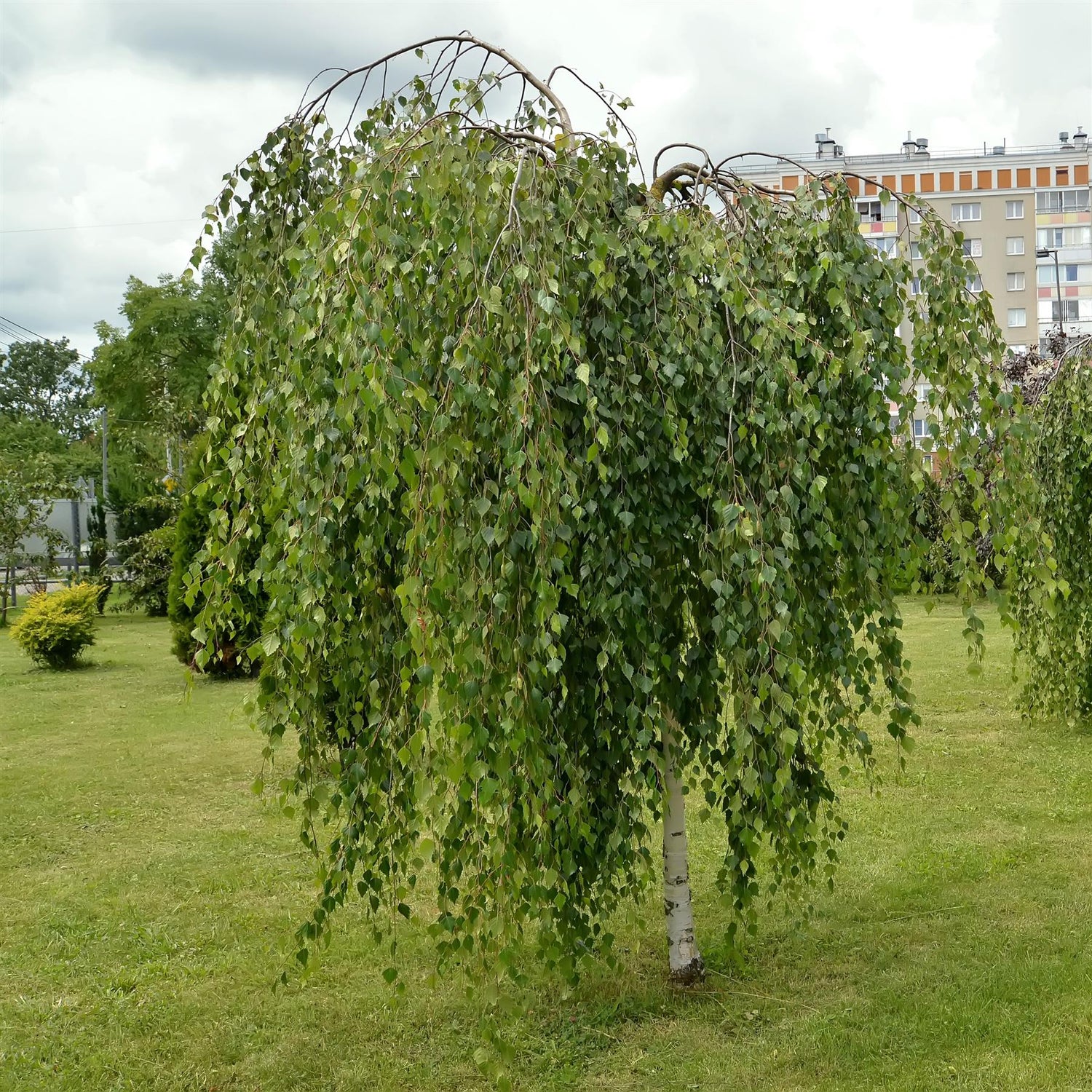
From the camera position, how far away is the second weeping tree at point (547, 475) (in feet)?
7.55

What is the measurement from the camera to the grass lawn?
312 cm

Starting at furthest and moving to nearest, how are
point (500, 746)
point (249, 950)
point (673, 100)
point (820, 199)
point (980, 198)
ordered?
1. point (980, 198)
2. point (673, 100)
3. point (249, 950)
4. point (820, 199)
5. point (500, 746)

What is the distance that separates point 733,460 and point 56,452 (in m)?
39.4

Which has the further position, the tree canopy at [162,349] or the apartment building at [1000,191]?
the apartment building at [1000,191]

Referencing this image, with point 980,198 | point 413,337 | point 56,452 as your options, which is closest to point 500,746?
point 413,337

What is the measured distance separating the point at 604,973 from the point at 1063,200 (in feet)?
157

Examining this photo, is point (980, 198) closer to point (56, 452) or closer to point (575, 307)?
point (56, 452)

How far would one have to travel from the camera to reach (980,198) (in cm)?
4031

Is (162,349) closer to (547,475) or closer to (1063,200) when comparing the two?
(547,475)

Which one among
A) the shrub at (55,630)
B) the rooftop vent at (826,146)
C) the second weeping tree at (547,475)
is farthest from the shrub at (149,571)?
the rooftop vent at (826,146)

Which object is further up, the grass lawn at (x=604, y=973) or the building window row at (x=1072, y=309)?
the building window row at (x=1072, y=309)

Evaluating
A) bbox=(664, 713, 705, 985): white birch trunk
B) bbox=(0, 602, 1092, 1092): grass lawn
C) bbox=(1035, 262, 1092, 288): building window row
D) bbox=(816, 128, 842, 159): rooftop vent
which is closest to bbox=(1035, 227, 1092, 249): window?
bbox=(1035, 262, 1092, 288): building window row

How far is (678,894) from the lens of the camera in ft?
11.5

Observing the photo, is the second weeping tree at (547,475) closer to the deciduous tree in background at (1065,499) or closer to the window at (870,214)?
the window at (870,214)
